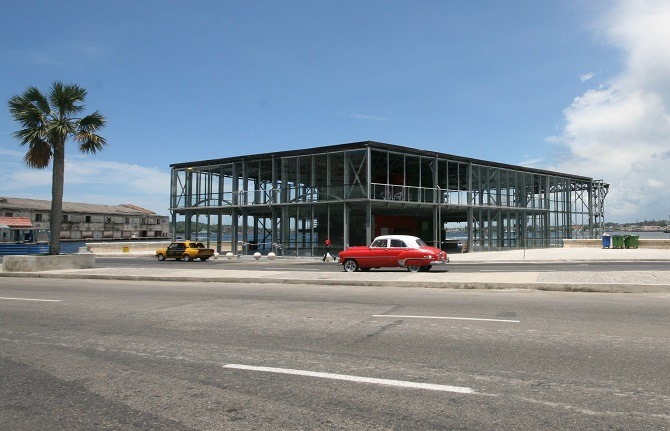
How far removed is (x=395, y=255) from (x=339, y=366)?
52.8 feet

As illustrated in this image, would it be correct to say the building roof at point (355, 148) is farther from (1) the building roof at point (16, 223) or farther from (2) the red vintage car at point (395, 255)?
(1) the building roof at point (16, 223)

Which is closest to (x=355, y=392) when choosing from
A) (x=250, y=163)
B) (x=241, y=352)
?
(x=241, y=352)

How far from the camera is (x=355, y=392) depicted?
5109 millimetres

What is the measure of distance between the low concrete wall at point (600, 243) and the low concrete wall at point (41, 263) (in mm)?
41221

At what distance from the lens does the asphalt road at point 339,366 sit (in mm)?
4504

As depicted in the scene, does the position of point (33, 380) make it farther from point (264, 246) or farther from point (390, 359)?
point (264, 246)

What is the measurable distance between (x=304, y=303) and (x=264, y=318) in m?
2.13

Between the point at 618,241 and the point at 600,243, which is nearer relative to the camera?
the point at 618,241

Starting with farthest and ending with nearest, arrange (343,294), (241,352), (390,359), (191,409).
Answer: (343,294) < (241,352) < (390,359) < (191,409)

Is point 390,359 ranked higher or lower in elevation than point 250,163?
lower

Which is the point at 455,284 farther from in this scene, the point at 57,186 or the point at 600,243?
the point at 600,243

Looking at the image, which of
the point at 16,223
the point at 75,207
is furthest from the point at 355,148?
the point at 75,207

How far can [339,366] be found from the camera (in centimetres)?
606

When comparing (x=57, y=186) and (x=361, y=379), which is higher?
(x=57, y=186)
